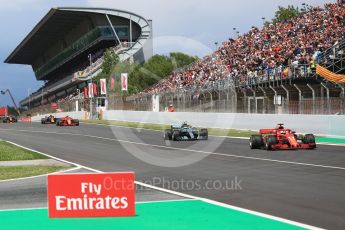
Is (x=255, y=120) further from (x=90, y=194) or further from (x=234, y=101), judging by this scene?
(x=90, y=194)

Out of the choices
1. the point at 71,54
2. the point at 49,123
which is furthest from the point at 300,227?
the point at 71,54

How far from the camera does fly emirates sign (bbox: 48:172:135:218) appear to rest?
7168mm

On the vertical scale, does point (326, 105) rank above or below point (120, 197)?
above

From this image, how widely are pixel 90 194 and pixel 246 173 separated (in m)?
5.82

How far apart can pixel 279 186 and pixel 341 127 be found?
13.7 m

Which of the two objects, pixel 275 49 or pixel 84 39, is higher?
pixel 84 39

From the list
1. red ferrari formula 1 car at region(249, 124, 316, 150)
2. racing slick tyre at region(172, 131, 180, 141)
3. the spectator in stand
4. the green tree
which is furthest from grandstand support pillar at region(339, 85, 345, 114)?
the green tree

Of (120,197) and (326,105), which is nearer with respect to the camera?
→ (120,197)

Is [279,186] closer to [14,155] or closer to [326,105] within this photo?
[14,155]

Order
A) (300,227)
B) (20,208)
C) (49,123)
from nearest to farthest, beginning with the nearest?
(300,227) < (20,208) < (49,123)

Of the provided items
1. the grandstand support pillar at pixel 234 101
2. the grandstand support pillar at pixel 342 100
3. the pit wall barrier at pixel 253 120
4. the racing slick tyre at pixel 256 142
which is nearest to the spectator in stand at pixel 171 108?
the pit wall barrier at pixel 253 120

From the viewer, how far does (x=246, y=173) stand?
1241 centimetres

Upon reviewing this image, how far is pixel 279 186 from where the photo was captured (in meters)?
10.3

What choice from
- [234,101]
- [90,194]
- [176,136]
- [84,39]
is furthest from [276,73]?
[84,39]
